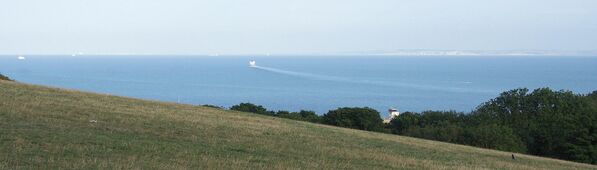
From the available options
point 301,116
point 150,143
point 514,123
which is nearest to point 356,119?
point 301,116

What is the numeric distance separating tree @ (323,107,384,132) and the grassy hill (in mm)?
21278

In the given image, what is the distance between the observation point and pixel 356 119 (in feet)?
156

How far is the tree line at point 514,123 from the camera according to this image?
40.8m

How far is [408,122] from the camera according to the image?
188ft

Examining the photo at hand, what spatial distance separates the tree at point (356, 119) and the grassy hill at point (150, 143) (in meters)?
21.3

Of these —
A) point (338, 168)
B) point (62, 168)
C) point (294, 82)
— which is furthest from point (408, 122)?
point (294, 82)

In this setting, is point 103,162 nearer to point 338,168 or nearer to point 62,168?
point 62,168

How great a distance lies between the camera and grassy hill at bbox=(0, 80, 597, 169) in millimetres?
11938

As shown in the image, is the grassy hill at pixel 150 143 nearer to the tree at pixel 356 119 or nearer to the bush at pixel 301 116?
the bush at pixel 301 116

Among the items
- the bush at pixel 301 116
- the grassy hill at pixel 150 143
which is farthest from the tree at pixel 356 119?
the grassy hill at pixel 150 143

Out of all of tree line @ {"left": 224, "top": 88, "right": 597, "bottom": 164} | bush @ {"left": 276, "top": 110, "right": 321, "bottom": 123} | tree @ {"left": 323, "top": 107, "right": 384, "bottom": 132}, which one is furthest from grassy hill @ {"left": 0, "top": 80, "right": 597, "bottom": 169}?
tree @ {"left": 323, "top": 107, "right": 384, "bottom": 132}

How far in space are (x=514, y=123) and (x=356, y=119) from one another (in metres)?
16.3

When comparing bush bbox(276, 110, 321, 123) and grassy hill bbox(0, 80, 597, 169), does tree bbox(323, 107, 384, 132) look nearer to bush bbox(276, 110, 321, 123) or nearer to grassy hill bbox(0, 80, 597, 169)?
bush bbox(276, 110, 321, 123)

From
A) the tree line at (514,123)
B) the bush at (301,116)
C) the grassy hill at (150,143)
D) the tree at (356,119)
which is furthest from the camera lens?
the tree at (356,119)
